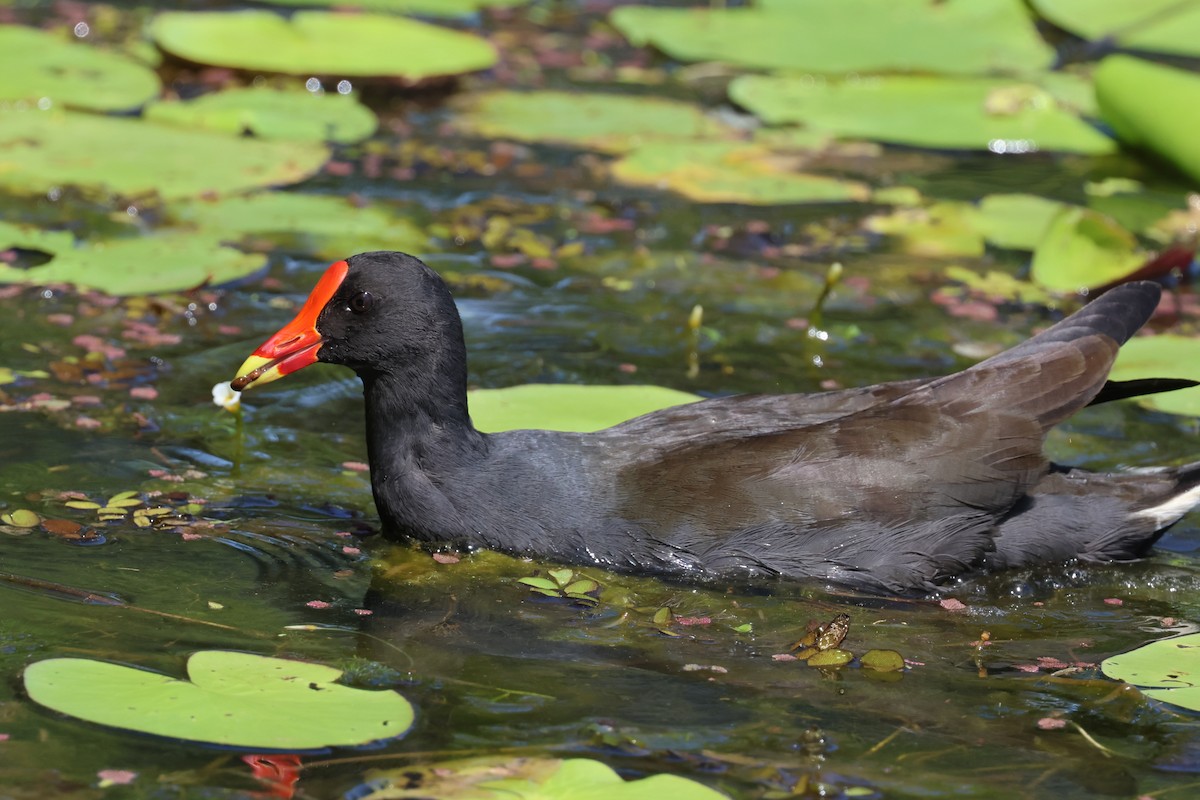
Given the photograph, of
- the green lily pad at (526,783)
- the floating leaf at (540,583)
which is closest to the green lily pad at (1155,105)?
the floating leaf at (540,583)

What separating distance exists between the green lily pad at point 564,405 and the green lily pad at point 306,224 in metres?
1.49

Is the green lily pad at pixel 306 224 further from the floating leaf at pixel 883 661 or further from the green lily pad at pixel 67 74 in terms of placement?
the floating leaf at pixel 883 661

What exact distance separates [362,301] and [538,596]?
0.88 meters

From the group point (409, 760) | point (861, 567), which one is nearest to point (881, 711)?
point (861, 567)

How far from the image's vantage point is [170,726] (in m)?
3.05

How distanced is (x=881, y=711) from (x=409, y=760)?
3.30ft

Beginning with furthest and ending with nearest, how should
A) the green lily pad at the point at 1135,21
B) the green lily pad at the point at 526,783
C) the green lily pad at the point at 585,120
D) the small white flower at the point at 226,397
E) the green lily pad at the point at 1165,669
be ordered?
the green lily pad at the point at 1135,21 < the green lily pad at the point at 585,120 < the small white flower at the point at 226,397 < the green lily pad at the point at 1165,669 < the green lily pad at the point at 526,783

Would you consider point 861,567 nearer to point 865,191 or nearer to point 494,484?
point 494,484

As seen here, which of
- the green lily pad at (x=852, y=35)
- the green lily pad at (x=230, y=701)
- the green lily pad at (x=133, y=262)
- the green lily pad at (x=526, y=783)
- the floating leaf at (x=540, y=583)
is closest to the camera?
the green lily pad at (x=526, y=783)

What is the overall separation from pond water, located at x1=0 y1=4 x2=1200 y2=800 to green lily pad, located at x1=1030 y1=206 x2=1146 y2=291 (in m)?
0.32

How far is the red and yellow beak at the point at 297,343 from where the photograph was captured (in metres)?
4.16

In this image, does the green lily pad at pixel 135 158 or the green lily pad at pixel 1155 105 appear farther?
the green lily pad at pixel 1155 105

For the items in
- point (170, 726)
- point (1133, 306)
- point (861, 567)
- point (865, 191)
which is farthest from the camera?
point (865, 191)

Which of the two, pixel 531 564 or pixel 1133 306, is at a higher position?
pixel 1133 306
